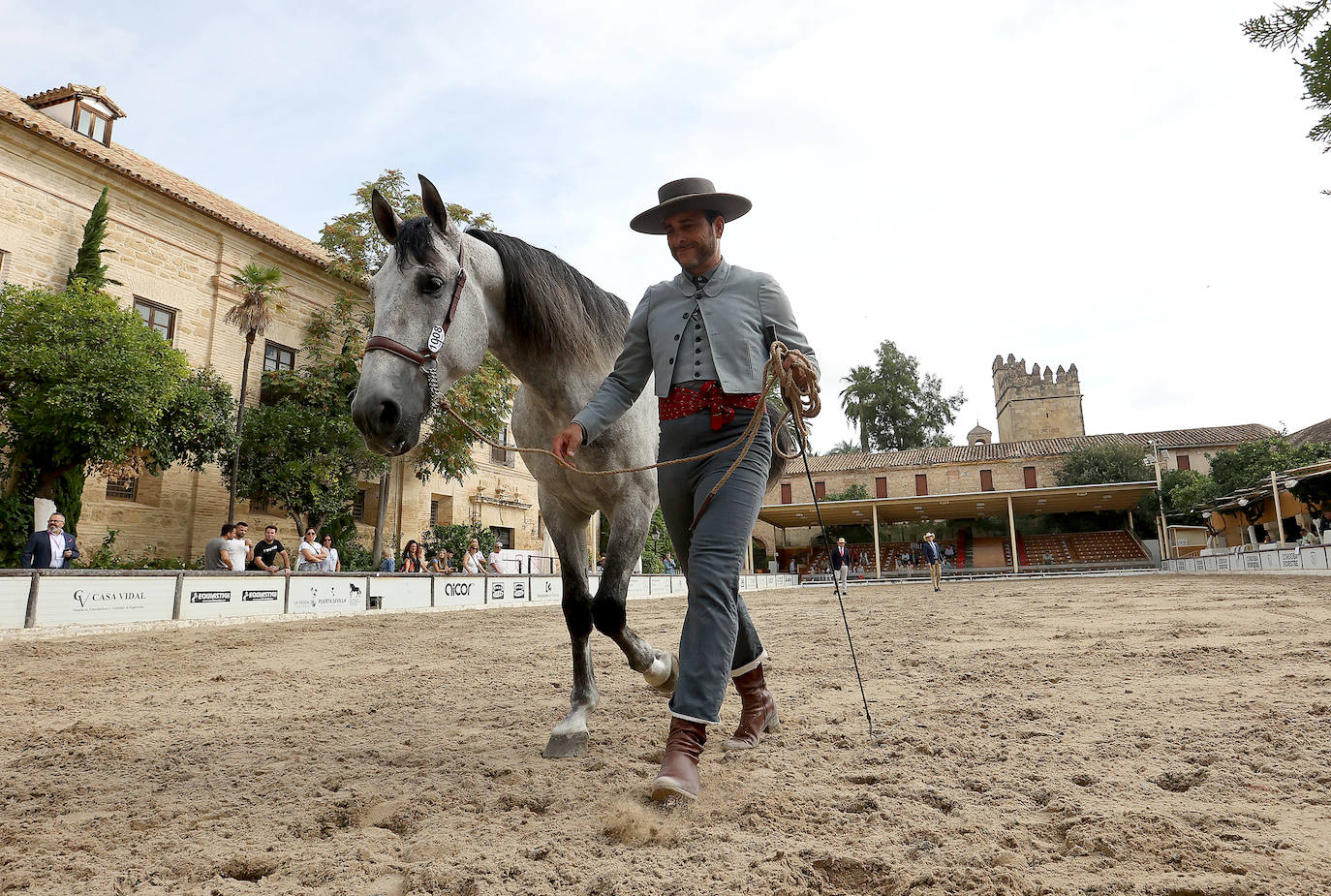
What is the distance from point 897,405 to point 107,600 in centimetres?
5365

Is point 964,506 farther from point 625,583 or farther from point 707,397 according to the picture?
point 707,397

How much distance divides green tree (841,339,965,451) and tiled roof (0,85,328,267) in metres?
42.1

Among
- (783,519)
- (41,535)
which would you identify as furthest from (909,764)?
(783,519)

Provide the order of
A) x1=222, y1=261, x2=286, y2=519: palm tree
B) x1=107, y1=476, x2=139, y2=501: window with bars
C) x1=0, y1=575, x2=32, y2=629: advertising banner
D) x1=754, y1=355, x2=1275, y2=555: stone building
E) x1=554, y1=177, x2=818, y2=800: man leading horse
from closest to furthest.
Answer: x1=554, y1=177, x2=818, y2=800: man leading horse, x1=0, y1=575, x2=32, y2=629: advertising banner, x1=107, y1=476, x2=139, y2=501: window with bars, x1=222, y1=261, x2=286, y2=519: palm tree, x1=754, y1=355, x2=1275, y2=555: stone building

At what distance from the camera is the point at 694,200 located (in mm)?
2746

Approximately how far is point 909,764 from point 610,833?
107 cm

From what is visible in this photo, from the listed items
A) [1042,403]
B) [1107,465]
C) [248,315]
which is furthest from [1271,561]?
[1042,403]

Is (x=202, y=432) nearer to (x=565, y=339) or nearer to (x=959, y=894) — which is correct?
(x=565, y=339)

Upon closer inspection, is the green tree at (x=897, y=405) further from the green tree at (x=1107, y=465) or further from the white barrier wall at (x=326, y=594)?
the white barrier wall at (x=326, y=594)

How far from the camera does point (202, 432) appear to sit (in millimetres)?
17172

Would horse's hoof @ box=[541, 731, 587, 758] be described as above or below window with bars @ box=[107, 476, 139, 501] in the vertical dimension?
below

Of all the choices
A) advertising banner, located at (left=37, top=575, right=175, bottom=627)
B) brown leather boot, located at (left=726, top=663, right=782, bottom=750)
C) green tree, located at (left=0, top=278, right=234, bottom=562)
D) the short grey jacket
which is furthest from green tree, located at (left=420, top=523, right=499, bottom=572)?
the short grey jacket

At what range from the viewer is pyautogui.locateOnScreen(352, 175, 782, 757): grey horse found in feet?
8.55

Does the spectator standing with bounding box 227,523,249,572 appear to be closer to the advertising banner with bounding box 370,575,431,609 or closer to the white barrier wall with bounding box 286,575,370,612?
the white barrier wall with bounding box 286,575,370,612
